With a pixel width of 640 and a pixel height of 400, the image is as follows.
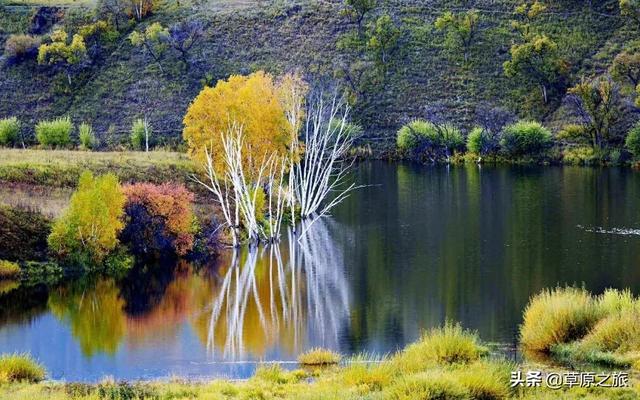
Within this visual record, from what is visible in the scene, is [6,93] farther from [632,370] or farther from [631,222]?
[632,370]

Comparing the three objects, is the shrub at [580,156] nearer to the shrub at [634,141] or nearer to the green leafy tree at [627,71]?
the shrub at [634,141]

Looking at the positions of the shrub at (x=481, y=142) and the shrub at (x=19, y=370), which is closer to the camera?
the shrub at (x=19, y=370)

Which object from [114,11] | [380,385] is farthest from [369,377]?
[114,11]

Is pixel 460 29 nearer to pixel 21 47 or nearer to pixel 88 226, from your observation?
pixel 21 47

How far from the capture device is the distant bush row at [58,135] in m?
78.6

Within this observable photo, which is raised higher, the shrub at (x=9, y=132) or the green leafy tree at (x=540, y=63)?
the green leafy tree at (x=540, y=63)

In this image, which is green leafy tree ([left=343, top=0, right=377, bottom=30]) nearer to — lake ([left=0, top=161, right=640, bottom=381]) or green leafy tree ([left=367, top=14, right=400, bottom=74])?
green leafy tree ([left=367, top=14, right=400, bottom=74])

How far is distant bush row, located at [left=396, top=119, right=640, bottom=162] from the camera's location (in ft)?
275

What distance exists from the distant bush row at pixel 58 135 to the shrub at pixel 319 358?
5142cm

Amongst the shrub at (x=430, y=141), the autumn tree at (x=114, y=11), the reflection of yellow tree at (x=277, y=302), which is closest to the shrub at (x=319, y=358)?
the reflection of yellow tree at (x=277, y=302)

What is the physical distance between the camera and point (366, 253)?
147 ft

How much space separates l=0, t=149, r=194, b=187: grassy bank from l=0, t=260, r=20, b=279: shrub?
8.99 metres

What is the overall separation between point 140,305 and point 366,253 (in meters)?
12.6

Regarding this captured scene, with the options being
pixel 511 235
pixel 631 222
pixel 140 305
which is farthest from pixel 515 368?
pixel 631 222
